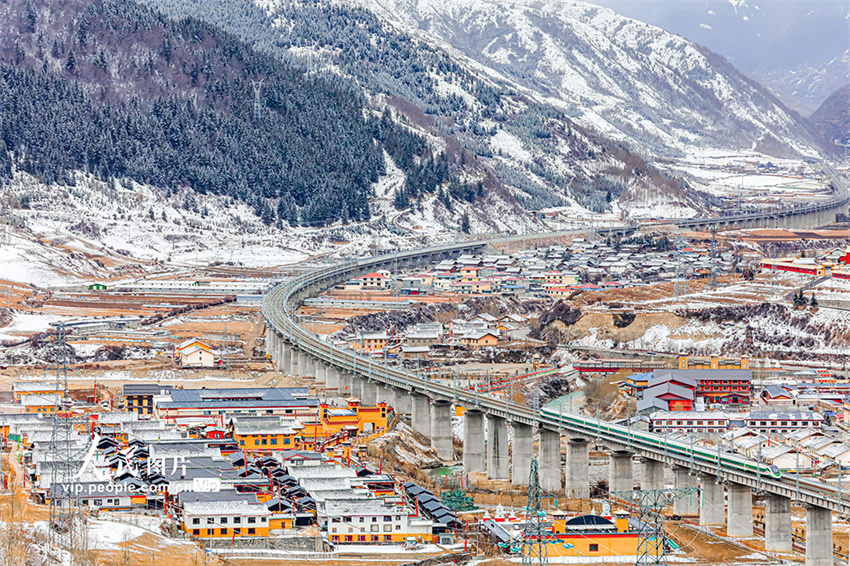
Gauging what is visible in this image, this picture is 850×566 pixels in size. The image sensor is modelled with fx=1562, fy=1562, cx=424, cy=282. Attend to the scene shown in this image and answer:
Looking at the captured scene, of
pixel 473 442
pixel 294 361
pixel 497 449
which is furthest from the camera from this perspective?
pixel 294 361

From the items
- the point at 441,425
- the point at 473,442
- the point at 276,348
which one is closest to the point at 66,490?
the point at 473,442

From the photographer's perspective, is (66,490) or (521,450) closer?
(66,490)

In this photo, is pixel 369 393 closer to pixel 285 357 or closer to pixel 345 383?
pixel 345 383

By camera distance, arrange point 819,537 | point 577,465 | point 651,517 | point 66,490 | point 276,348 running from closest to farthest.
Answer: point 66,490 → point 819,537 → point 651,517 → point 577,465 → point 276,348

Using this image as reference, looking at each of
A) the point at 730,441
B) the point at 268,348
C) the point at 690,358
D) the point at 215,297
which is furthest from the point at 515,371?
the point at 215,297

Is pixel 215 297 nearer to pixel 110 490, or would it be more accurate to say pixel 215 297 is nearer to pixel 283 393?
pixel 283 393

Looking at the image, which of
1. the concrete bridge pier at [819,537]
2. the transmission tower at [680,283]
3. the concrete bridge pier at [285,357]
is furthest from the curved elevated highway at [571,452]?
the transmission tower at [680,283]

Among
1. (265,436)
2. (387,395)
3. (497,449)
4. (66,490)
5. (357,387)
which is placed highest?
(357,387)
